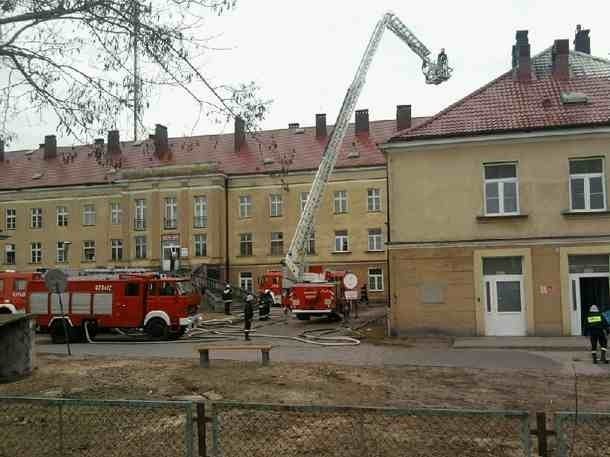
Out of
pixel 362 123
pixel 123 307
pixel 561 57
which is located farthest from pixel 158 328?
pixel 362 123

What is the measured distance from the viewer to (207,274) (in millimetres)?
47562

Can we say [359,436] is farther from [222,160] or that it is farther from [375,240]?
[222,160]

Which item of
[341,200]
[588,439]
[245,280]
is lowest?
[588,439]

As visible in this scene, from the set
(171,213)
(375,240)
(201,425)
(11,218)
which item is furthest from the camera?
(11,218)

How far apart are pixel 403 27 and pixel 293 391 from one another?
91.8ft

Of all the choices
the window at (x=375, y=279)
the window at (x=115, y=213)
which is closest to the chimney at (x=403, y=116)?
the window at (x=375, y=279)

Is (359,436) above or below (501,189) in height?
below

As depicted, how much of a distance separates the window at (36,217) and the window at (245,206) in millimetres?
17872

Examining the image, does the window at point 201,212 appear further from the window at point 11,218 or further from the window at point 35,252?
the window at point 11,218

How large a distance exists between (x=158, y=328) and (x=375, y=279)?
Answer: 2600 cm

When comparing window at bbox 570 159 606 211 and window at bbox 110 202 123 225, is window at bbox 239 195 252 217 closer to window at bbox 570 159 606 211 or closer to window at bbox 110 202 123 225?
window at bbox 110 202 123 225

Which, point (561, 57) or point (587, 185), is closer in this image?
point (587, 185)

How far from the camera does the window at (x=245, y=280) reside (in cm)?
4925

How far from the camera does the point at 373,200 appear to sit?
4775 cm
